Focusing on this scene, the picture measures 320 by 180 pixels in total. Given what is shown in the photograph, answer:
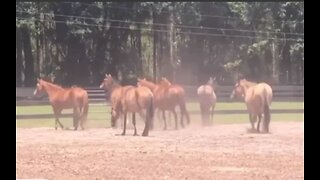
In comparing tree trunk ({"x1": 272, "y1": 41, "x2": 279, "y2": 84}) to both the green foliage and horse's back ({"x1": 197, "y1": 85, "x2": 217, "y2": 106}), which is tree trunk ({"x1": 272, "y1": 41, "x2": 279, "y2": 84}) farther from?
horse's back ({"x1": 197, "y1": 85, "x2": 217, "y2": 106})

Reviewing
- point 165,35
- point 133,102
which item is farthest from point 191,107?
point 165,35

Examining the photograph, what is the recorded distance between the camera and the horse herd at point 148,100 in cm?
1481

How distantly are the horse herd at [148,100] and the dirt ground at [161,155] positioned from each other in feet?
2.22

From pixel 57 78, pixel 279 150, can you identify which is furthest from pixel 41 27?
pixel 279 150

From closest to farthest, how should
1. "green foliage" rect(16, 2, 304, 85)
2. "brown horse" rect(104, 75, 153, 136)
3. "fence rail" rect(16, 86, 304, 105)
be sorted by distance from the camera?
"brown horse" rect(104, 75, 153, 136) → "fence rail" rect(16, 86, 304, 105) → "green foliage" rect(16, 2, 304, 85)

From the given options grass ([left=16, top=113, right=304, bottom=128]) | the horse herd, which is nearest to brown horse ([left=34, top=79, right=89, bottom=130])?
the horse herd

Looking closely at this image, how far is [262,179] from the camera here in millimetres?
7332

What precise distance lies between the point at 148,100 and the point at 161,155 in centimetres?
473

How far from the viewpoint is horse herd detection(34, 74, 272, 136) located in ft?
48.6

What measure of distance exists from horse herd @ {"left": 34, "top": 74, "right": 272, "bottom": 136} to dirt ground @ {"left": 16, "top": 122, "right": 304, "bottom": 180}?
2.22 feet

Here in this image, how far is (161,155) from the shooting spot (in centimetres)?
998
